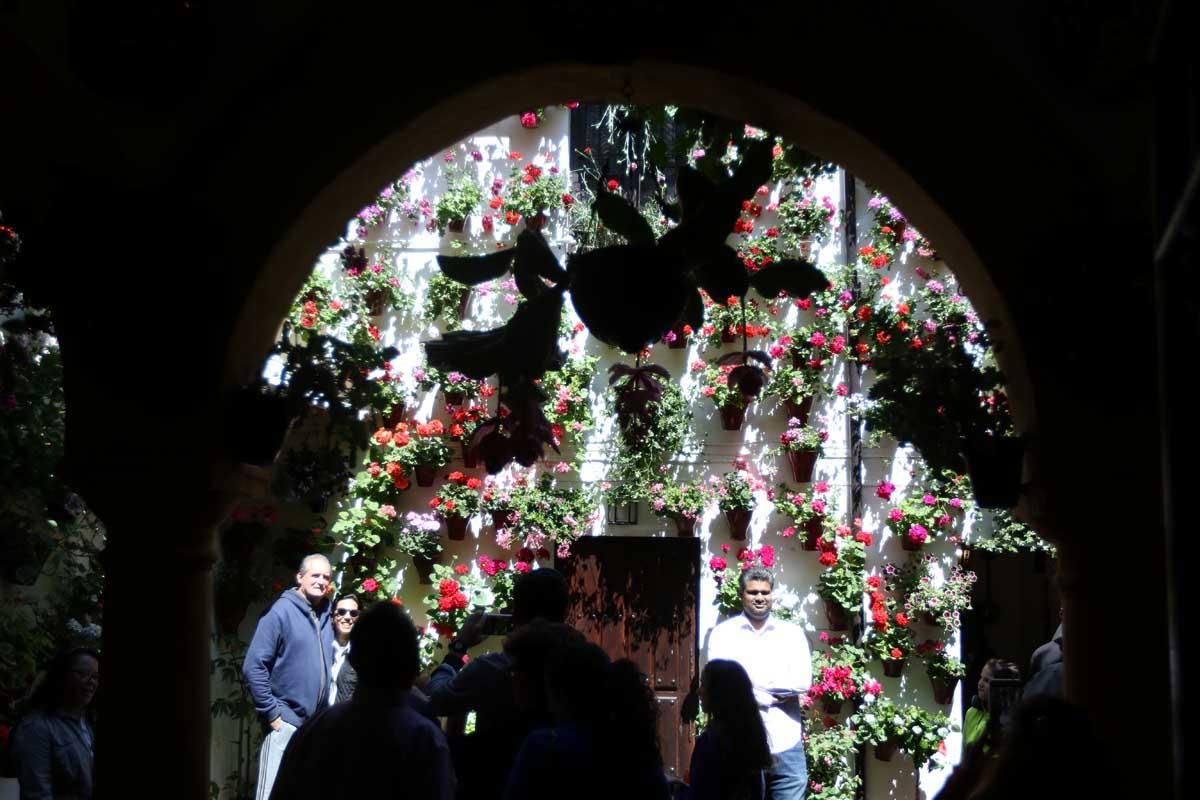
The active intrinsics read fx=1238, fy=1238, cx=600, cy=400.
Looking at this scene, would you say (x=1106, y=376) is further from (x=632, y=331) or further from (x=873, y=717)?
(x=873, y=717)

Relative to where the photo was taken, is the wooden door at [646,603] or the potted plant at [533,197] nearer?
the wooden door at [646,603]

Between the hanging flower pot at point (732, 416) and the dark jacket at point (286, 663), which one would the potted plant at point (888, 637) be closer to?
the hanging flower pot at point (732, 416)

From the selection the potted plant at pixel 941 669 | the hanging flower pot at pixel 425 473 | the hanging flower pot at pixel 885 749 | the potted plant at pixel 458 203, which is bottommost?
the hanging flower pot at pixel 885 749

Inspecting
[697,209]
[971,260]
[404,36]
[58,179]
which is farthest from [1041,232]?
[58,179]

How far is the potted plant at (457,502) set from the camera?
7.87 metres

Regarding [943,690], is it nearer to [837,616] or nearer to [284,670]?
[837,616]

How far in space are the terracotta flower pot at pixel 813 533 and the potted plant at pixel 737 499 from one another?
359mm

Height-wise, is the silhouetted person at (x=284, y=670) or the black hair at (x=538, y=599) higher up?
the black hair at (x=538, y=599)

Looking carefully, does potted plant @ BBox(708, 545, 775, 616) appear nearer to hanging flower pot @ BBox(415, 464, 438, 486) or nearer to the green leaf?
hanging flower pot @ BBox(415, 464, 438, 486)

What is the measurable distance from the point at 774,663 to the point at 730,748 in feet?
7.56

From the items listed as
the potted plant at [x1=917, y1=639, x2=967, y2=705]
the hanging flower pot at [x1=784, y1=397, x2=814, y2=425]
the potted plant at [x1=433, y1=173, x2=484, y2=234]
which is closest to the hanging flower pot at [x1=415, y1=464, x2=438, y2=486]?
the potted plant at [x1=433, y1=173, x2=484, y2=234]

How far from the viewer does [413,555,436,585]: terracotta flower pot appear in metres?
7.91

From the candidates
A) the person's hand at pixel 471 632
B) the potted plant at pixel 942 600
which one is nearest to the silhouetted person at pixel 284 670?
the person's hand at pixel 471 632

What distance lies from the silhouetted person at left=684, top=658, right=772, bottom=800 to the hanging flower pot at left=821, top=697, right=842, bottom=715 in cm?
353
